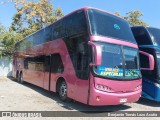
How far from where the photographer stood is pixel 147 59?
1046 cm

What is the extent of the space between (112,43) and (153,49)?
272 centimetres

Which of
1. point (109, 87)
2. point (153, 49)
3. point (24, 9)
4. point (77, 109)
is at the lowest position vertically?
point (77, 109)

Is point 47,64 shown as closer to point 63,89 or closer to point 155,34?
point 63,89

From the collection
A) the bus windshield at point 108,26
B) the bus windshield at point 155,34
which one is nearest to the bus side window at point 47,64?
the bus windshield at point 108,26

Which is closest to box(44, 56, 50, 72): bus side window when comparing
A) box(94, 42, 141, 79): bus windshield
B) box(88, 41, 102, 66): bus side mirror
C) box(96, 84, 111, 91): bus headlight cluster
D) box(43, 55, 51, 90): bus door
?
box(43, 55, 51, 90): bus door

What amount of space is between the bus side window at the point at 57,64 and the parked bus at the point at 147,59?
364 centimetres

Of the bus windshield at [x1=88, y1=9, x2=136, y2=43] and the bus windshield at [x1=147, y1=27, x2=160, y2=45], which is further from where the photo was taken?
the bus windshield at [x1=147, y1=27, x2=160, y2=45]

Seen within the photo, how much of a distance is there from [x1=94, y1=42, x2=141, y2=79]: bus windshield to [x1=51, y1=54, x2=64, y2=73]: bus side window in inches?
102

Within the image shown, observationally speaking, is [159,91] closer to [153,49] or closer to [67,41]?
[153,49]

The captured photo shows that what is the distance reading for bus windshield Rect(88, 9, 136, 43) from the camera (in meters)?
8.21

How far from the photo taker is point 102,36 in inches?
319

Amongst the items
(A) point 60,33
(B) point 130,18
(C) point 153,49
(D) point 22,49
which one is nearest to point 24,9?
(D) point 22,49

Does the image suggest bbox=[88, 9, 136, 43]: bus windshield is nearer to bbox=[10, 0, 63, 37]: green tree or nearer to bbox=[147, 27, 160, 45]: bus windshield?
bbox=[147, 27, 160, 45]: bus windshield

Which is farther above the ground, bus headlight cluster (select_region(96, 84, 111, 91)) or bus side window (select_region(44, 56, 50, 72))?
bus side window (select_region(44, 56, 50, 72))
